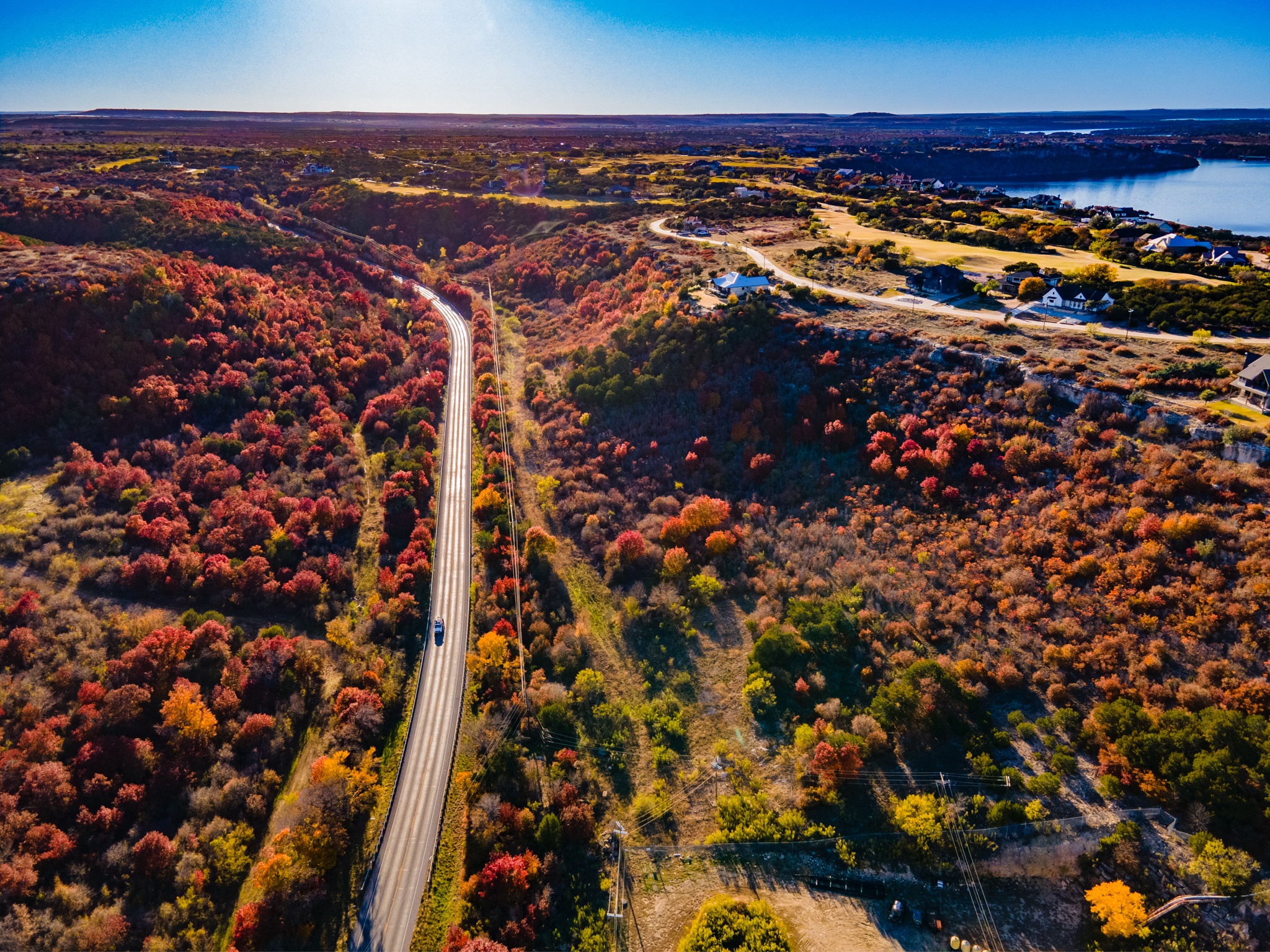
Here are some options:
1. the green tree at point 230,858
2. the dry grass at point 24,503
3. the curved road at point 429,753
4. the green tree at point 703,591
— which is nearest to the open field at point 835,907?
the curved road at point 429,753

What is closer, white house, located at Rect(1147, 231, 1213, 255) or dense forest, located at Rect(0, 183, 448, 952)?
dense forest, located at Rect(0, 183, 448, 952)

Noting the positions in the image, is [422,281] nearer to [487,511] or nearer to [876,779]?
[487,511]

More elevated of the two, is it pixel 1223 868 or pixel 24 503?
pixel 24 503

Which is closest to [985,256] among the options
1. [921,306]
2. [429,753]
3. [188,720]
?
[921,306]

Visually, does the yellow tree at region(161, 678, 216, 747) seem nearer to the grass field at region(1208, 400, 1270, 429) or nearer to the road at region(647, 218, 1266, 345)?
the road at region(647, 218, 1266, 345)

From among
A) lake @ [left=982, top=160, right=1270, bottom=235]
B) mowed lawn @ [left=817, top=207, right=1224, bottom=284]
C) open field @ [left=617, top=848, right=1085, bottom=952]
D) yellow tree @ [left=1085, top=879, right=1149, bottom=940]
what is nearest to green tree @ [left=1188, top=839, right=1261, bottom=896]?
yellow tree @ [left=1085, top=879, right=1149, bottom=940]

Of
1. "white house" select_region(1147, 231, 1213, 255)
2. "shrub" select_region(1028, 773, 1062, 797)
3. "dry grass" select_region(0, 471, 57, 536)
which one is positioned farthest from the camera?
"white house" select_region(1147, 231, 1213, 255)

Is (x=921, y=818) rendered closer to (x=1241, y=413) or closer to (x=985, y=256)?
(x=1241, y=413)

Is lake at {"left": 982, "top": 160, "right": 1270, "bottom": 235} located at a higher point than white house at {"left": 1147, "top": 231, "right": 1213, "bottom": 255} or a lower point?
higher
